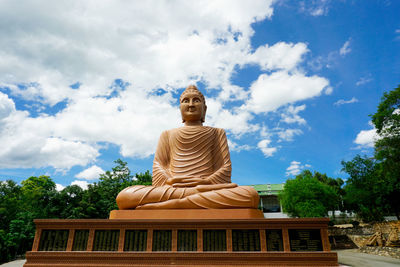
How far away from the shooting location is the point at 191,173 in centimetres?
736

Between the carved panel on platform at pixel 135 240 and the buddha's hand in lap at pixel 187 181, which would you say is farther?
the buddha's hand in lap at pixel 187 181

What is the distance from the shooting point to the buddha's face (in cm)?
845

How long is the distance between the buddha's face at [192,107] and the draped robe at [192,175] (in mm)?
451

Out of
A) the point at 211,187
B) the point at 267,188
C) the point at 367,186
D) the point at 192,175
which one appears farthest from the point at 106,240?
the point at 267,188

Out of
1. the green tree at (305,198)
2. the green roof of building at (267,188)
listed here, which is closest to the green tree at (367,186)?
the green tree at (305,198)

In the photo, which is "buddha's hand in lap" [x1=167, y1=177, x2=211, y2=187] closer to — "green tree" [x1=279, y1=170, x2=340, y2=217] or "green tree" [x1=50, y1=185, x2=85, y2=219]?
→ "green tree" [x1=50, y1=185, x2=85, y2=219]

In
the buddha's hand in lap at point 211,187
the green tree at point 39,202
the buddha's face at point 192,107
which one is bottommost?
the buddha's hand in lap at point 211,187

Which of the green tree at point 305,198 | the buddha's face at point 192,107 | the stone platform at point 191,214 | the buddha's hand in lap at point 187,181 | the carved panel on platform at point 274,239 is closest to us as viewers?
the carved panel on platform at point 274,239

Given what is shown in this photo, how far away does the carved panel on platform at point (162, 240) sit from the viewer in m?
5.37

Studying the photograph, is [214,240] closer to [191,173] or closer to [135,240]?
[135,240]

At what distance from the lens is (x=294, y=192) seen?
2075 centimetres

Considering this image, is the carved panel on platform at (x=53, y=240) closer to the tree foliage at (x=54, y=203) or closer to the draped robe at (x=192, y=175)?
the draped robe at (x=192, y=175)

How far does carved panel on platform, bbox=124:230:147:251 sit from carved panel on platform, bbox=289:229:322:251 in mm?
2934

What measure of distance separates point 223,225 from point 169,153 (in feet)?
11.0
